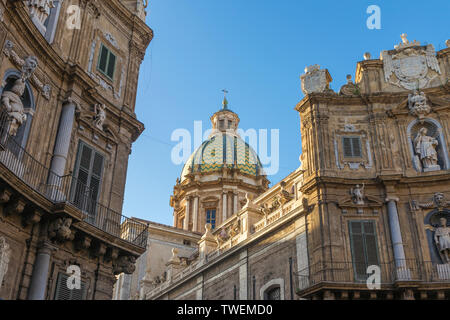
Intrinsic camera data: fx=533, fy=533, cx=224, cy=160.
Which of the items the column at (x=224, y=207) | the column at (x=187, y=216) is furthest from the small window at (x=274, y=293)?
the column at (x=187, y=216)

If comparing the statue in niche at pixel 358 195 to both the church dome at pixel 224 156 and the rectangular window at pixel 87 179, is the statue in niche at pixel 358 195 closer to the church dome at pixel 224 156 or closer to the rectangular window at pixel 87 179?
the rectangular window at pixel 87 179

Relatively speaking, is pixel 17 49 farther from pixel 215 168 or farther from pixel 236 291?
pixel 215 168

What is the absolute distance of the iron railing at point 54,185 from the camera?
1395 centimetres

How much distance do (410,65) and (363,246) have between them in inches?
406

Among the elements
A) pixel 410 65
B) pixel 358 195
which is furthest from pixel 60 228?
pixel 410 65

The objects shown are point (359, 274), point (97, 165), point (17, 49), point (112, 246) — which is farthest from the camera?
point (359, 274)

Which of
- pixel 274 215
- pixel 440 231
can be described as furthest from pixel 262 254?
pixel 440 231

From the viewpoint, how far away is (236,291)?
2878 centimetres

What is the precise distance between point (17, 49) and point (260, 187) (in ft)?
144

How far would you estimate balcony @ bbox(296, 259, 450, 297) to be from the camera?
2173 centimetres

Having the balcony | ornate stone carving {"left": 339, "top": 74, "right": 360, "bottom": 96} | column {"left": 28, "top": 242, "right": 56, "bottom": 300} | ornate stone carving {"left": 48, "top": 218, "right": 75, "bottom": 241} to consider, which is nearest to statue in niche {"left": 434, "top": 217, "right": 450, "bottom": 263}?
the balcony

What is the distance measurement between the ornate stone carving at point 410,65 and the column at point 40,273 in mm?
19909

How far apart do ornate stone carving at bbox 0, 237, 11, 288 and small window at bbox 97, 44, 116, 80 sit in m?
8.09

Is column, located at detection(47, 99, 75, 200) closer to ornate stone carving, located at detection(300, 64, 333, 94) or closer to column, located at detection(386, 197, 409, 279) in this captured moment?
column, located at detection(386, 197, 409, 279)
